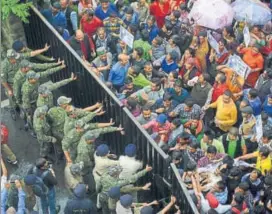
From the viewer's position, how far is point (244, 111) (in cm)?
1051

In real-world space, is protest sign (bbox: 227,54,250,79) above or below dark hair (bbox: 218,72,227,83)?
above

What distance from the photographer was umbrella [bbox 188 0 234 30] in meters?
13.3

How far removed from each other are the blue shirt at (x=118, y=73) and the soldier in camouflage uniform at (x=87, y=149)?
1.61 meters

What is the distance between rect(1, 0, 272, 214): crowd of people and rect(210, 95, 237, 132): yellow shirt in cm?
2

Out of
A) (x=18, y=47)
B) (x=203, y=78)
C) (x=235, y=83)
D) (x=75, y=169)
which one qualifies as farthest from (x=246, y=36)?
(x=75, y=169)

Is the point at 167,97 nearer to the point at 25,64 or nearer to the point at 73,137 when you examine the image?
the point at 73,137

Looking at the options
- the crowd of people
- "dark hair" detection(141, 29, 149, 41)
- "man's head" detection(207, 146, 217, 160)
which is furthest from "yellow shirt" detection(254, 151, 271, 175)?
"dark hair" detection(141, 29, 149, 41)

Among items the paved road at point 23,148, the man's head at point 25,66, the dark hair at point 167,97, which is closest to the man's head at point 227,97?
the dark hair at point 167,97

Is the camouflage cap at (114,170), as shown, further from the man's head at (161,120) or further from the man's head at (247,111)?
the man's head at (247,111)

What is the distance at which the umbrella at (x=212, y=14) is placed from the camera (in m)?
13.3

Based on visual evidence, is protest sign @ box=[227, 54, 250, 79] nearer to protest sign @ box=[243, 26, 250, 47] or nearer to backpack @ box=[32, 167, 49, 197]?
protest sign @ box=[243, 26, 250, 47]

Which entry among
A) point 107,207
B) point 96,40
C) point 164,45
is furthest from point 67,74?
point 107,207

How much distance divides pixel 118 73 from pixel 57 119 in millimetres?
1623

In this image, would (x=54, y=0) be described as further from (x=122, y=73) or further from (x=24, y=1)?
(x=122, y=73)
